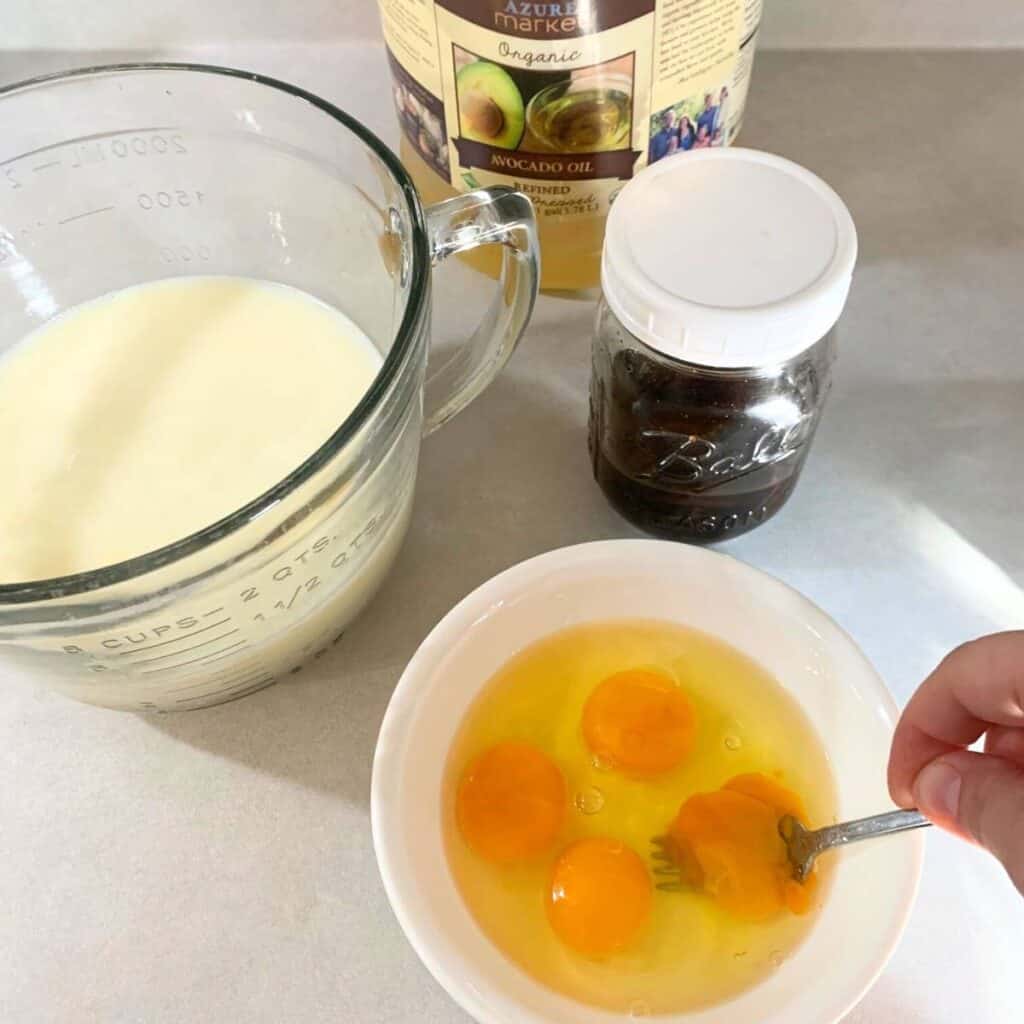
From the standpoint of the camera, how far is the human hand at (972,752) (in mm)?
472

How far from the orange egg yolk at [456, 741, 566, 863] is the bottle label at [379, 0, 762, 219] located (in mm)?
375

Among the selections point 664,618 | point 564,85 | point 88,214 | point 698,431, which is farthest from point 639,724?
point 88,214

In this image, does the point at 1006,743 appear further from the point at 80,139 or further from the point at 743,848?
the point at 80,139

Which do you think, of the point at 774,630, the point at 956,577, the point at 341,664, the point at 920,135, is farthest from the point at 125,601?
the point at 920,135

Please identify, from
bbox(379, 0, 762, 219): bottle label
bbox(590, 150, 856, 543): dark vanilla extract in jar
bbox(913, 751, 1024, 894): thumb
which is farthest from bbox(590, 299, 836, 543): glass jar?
bbox(913, 751, 1024, 894): thumb

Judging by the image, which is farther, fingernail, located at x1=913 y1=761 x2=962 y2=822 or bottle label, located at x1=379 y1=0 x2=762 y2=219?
bottle label, located at x1=379 y1=0 x2=762 y2=219

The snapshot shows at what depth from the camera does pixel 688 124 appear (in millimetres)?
724

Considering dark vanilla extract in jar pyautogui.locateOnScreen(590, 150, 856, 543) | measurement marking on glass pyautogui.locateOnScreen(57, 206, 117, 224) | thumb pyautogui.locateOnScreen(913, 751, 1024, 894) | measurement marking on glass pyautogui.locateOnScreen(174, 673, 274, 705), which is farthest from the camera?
measurement marking on glass pyautogui.locateOnScreen(57, 206, 117, 224)

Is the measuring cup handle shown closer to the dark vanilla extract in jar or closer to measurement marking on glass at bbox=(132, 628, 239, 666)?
the dark vanilla extract in jar

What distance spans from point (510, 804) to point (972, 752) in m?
0.26

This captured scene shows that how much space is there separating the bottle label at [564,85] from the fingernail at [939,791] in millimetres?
431

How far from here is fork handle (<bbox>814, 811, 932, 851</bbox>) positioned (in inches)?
21.7

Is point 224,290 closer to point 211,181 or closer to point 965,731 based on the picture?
point 211,181

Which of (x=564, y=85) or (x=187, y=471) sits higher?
(x=564, y=85)
